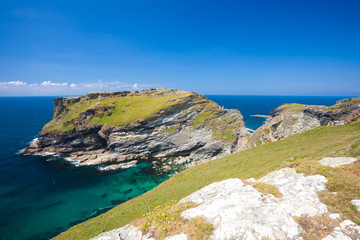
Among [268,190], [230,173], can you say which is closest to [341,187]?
[268,190]

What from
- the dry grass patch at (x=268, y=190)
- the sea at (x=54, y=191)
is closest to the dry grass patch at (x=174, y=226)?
the dry grass patch at (x=268, y=190)

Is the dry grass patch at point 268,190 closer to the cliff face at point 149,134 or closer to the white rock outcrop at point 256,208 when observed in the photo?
the white rock outcrop at point 256,208

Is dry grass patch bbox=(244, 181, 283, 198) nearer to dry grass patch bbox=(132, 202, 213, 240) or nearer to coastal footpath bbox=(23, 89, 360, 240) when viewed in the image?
coastal footpath bbox=(23, 89, 360, 240)

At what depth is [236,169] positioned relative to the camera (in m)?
26.0

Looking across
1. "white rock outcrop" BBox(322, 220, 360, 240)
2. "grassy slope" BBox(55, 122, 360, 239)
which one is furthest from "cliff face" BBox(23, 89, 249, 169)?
"white rock outcrop" BBox(322, 220, 360, 240)

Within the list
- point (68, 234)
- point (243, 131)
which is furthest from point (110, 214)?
point (243, 131)

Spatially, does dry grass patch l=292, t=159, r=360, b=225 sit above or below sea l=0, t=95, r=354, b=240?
above

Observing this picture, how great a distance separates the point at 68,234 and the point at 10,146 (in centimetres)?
8900

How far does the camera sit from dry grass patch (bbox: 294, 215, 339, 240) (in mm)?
7621

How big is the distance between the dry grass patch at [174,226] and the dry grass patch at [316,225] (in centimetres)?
476

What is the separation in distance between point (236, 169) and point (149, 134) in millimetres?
52208

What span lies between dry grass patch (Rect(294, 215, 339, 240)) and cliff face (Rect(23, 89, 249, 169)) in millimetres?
57191

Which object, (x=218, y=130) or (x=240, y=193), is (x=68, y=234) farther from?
(x=218, y=130)

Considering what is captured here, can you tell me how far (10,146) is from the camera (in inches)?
3061
